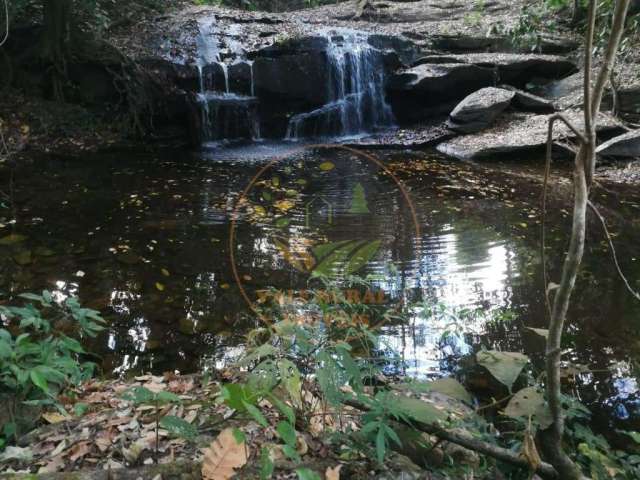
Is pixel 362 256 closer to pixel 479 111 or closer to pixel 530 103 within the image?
pixel 479 111

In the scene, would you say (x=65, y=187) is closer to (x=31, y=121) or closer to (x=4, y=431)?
(x=31, y=121)

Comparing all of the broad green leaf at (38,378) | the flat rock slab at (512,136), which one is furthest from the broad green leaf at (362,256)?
the flat rock slab at (512,136)

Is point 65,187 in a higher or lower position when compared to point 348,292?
higher

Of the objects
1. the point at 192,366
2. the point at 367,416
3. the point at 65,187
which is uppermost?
the point at 65,187

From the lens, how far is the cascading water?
10.1 m

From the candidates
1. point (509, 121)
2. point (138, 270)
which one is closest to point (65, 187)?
point (138, 270)

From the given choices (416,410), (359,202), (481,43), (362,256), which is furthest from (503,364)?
(481,43)

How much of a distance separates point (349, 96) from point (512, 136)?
149 inches

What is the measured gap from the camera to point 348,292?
3828 millimetres

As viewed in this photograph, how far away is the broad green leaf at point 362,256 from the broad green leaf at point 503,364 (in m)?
1.99

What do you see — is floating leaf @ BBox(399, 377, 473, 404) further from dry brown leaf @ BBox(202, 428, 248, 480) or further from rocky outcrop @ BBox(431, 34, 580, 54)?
rocky outcrop @ BBox(431, 34, 580, 54)

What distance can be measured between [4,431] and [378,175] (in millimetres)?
6627

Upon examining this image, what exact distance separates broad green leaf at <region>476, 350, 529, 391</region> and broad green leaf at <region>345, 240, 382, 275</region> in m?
1.99

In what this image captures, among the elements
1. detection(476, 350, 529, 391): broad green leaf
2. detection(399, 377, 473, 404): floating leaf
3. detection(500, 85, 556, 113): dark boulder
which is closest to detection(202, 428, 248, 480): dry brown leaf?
detection(399, 377, 473, 404): floating leaf
